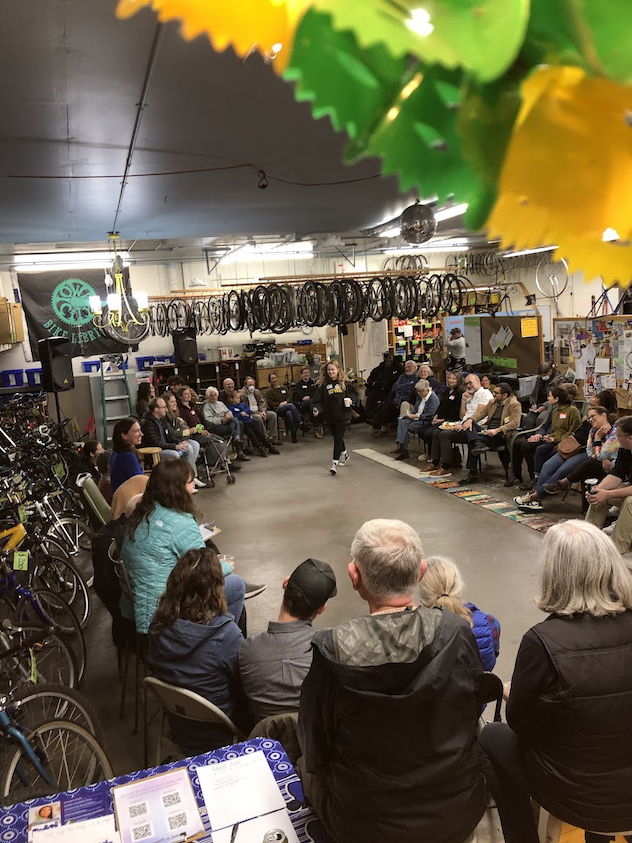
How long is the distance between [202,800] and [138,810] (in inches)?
6.2

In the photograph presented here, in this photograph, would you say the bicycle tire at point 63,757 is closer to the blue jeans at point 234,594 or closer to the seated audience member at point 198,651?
the seated audience member at point 198,651

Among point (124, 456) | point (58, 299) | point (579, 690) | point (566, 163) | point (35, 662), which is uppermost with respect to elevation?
point (58, 299)

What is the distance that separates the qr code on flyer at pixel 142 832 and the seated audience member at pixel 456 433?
6.39 m

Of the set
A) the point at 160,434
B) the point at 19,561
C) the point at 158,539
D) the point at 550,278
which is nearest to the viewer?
the point at 158,539

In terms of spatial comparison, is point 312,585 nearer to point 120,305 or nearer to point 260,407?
point 120,305

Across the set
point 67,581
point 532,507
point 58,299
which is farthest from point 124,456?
point 58,299

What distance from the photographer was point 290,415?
35.4ft

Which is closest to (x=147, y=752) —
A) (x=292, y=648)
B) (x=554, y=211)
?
(x=292, y=648)

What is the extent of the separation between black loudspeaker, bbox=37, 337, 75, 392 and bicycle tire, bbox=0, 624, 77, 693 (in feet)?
15.3

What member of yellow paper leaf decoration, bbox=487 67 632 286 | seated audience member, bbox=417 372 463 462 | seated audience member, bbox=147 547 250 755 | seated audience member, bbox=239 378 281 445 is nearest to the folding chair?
seated audience member, bbox=147 547 250 755

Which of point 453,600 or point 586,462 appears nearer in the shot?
point 453,600

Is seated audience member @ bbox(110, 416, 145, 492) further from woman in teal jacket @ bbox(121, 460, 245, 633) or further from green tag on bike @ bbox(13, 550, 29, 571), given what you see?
woman in teal jacket @ bbox(121, 460, 245, 633)

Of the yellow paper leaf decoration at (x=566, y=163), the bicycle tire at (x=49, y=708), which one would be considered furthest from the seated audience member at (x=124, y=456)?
the yellow paper leaf decoration at (x=566, y=163)

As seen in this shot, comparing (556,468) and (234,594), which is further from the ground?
(234,594)
